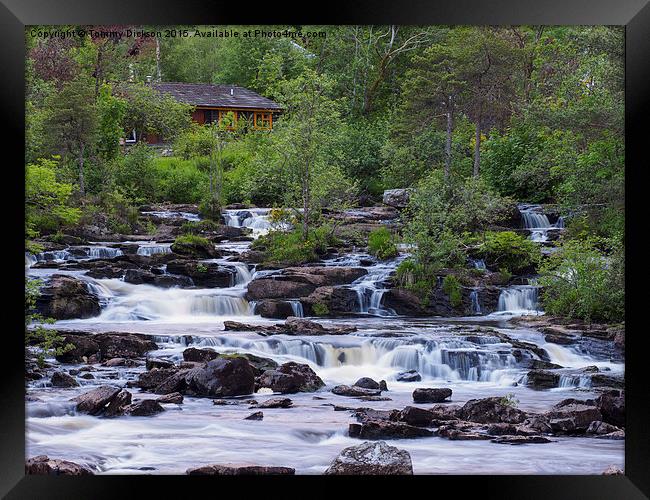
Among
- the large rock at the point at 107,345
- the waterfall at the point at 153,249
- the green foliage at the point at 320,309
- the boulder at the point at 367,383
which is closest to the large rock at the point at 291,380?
the boulder at the point at 367,383

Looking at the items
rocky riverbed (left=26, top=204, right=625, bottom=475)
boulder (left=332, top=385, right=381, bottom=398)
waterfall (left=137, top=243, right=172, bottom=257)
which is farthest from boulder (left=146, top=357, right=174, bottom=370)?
boulder (left=332, top=385, right=381, bottom=398)

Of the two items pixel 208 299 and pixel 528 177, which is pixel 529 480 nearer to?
pixel 528 177

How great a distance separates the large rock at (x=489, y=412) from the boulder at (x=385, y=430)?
15.6 inches

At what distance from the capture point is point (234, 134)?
793cm

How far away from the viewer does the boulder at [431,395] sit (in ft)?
24.2

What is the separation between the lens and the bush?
8195 millimetres

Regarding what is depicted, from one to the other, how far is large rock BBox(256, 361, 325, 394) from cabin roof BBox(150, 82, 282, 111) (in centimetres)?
227

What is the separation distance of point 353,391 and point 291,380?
53cm
